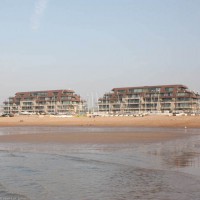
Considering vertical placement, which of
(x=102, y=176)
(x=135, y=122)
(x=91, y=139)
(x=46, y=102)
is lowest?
(x=102, y=176)

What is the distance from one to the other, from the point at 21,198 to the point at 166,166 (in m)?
7.17

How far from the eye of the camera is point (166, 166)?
49.7ft

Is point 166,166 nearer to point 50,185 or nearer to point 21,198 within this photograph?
point 50,185

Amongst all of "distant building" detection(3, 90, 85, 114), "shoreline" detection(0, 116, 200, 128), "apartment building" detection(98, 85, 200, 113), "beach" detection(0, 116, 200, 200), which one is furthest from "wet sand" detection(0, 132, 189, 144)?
"distant building" detection(3, 90, 85, 114)

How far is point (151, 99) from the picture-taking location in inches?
5128

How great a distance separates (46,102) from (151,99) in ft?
149

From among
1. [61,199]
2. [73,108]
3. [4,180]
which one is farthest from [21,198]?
[73,108]

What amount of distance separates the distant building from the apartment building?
12.9 meters

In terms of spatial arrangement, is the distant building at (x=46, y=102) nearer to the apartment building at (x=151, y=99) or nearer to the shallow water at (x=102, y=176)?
the apartment building at (x=151, y=99)

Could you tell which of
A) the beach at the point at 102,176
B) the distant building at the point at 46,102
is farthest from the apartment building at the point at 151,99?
the beach at the point at 102,176

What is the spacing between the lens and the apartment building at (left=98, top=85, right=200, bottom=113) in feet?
412

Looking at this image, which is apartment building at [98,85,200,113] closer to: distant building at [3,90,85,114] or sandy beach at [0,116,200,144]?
distant building at [3,90,85,114]

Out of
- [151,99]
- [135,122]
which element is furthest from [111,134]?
[151,99]

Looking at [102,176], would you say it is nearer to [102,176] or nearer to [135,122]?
[102,176]
